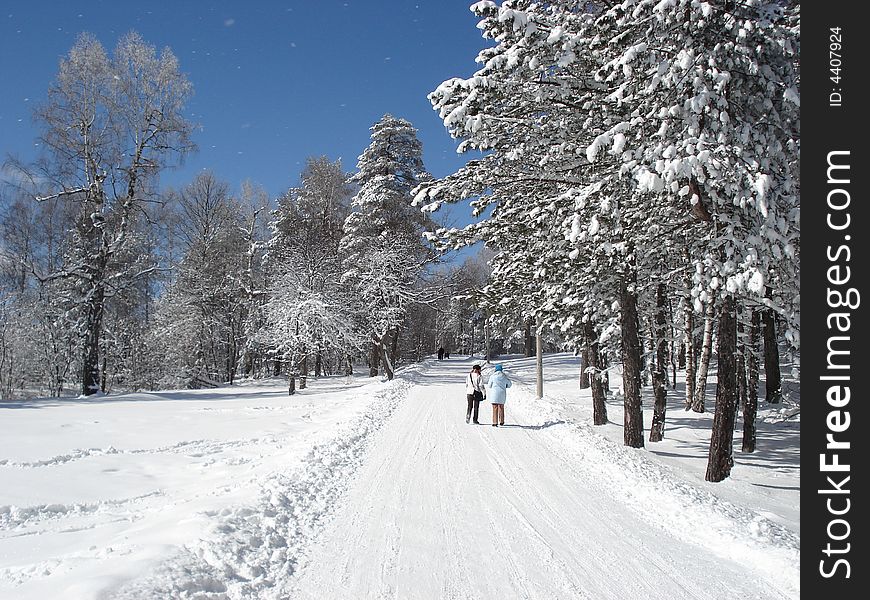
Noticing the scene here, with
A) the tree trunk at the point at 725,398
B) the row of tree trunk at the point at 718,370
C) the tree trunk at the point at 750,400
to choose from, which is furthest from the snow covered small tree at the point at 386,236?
the tree trunk at the point at 725,398

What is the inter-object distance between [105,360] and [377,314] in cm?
1710

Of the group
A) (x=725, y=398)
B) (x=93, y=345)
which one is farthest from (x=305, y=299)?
(x=725, y=398)

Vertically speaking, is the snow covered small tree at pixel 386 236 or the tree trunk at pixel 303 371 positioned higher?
the snow covered small tree at pixel 386 236

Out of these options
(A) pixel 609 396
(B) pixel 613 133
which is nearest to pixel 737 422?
(A) pixel 609 396

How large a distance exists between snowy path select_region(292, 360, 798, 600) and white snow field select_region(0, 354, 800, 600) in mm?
24

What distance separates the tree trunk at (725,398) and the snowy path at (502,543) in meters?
2.36

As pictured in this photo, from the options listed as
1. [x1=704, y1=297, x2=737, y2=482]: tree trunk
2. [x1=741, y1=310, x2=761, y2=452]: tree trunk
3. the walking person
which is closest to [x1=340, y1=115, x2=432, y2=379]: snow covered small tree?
the walking person

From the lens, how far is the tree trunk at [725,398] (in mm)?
8891

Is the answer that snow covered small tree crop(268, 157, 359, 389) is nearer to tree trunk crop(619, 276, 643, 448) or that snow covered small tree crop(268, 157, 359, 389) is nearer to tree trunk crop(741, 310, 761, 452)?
tree trunk crop(619, 276, 643, 448)

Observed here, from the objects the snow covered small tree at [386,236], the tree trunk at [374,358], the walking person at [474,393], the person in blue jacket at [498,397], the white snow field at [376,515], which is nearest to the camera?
the white snow field at [376,515]

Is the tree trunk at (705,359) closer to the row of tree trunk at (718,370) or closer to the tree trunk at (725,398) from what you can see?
the row of tree trunk at (718,370)

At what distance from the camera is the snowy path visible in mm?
4215

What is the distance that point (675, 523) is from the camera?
232 inches

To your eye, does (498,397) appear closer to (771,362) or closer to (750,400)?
(750,400)
